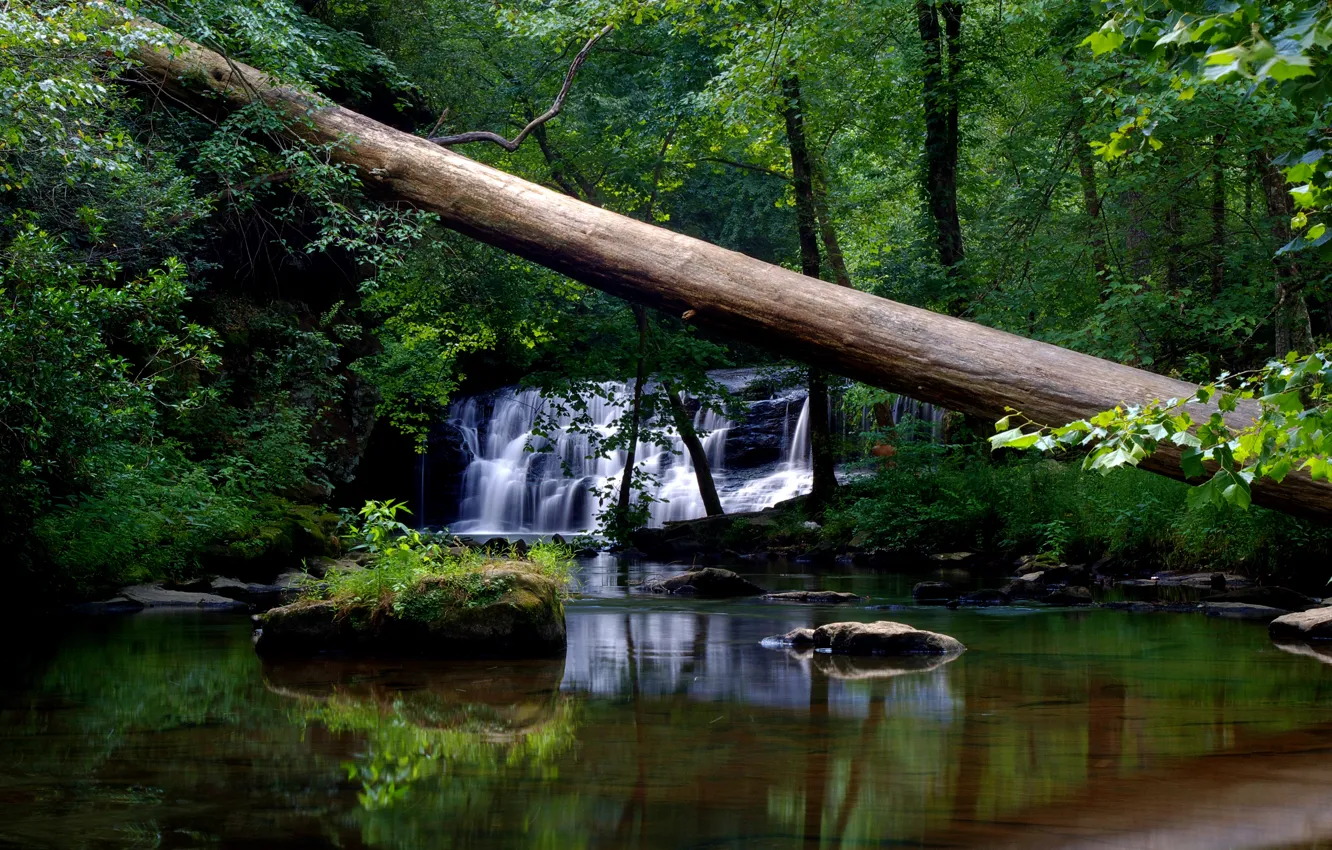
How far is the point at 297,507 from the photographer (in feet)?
42.1

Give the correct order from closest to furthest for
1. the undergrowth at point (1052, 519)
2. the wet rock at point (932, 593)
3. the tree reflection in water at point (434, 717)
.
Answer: the tree reflection in water at point (434, 717) < the wet rock at point (932, 593) < the undergrowth at point (1052, 519)

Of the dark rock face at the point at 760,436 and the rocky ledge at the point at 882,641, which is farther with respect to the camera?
the dark rock face at the point at 760,436

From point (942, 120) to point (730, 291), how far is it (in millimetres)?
11764

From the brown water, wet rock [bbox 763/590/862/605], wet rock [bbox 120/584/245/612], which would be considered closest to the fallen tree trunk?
the brown water

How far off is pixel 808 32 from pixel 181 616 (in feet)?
27.6

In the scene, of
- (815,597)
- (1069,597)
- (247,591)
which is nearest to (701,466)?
(815,597)

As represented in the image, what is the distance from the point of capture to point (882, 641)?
6.59 m

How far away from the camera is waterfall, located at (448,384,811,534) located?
74.7ft

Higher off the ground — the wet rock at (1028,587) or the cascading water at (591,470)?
the cascading water at (591,470)

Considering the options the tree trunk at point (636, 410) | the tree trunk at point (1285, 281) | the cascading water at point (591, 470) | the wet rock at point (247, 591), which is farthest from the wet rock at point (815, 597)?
the cascading water at point (591, 470)

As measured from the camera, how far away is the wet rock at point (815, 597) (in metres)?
9.88

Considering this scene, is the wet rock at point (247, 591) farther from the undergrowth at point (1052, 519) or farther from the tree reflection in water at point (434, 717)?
the undergrowth at point (1052, 519)

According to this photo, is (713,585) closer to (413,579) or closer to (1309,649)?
(413,579)

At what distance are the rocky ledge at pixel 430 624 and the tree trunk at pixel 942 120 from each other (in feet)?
36.1
